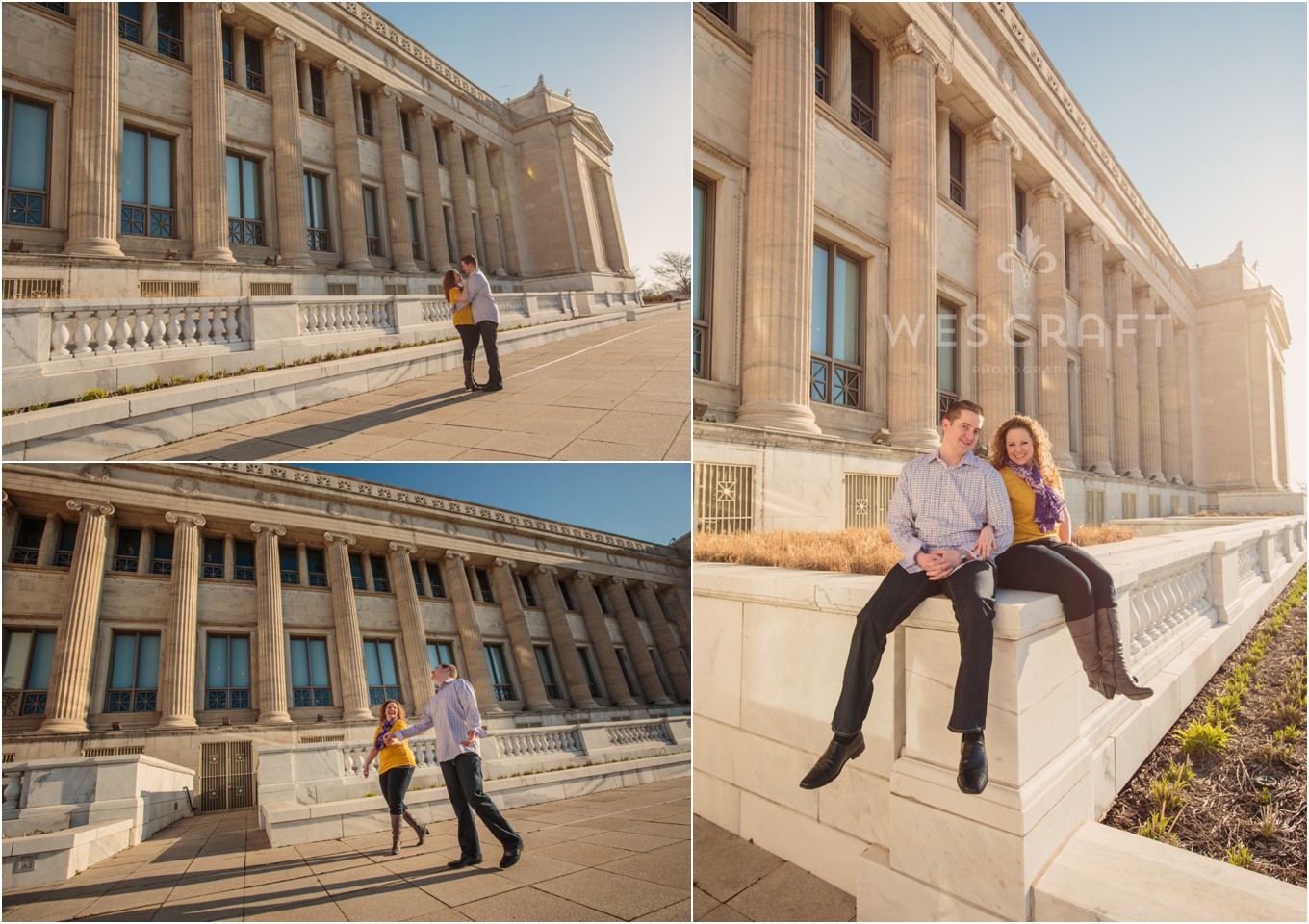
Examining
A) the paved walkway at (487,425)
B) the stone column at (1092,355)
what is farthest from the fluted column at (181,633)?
the stone column at (1092,355)

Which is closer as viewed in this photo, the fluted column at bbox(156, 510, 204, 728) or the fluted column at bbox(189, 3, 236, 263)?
the fluted column at bbox(156, 510, 204, 728)

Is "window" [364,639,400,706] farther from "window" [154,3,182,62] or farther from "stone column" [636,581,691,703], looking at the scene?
"window" [154,3,182,62]

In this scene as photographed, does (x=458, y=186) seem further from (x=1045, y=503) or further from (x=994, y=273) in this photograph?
(x=1045, y=503)

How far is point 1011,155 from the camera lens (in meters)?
19.4

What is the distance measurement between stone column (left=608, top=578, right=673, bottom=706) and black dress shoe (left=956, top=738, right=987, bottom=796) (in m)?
15.1

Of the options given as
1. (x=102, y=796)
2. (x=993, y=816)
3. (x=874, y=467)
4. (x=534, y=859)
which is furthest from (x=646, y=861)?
(x=874, y=467)

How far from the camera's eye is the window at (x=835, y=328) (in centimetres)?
1395

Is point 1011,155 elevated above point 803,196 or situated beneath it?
elevated above

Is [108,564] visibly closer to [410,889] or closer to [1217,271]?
[410,889]

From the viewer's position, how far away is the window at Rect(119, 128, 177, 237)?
55.2ft

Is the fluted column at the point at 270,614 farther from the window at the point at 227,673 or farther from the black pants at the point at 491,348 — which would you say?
the black pants at the point at 491,348

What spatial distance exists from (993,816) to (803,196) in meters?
9.85

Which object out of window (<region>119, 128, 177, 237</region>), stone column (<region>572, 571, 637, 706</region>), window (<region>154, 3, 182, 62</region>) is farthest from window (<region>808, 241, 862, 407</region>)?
window (<region>154, 3, 182, 62</region>)

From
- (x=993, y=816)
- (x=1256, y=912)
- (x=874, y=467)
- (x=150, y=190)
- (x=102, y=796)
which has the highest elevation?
(x=150, y=190)
